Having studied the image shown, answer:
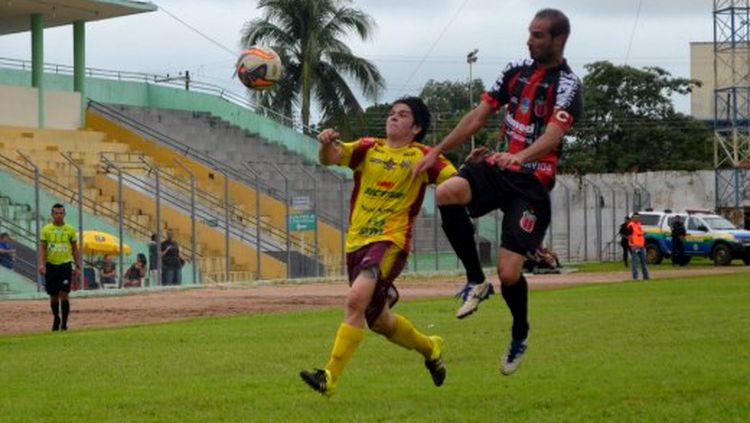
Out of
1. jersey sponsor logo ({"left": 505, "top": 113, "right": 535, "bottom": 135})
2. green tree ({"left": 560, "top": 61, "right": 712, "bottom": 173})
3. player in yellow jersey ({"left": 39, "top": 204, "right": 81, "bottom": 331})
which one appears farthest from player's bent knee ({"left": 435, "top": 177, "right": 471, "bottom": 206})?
green tree ({"left": 560, "top": 61, "right": 712, "bottom": 173})

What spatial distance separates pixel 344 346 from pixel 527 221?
154 cm

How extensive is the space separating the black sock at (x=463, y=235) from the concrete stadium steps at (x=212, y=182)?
1308 inches

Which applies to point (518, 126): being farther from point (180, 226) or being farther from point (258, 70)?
point (180, 226)

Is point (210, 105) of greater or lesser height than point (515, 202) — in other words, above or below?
above

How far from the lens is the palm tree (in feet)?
217

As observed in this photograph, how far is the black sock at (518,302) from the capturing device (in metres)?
11.5

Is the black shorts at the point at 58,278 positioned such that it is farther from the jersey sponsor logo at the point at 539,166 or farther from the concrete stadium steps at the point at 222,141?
the concrete stadium steps at the point at 222,141

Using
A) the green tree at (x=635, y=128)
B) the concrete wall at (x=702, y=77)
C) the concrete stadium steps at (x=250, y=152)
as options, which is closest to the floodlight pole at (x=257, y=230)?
the concrete stadium steps at (x=250, y=152)

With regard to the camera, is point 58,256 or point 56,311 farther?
point 56,311

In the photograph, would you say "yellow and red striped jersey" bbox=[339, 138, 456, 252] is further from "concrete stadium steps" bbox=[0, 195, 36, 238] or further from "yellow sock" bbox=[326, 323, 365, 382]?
"concrete stadium steps" bbox=[0, 195, 36, 238]

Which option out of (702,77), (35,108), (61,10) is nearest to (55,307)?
(35,108)

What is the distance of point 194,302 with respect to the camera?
33125 millimetres

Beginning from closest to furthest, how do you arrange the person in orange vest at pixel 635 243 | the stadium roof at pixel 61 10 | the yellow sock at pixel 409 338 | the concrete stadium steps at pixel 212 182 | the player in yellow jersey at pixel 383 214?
1. the player in yellow jersey at pixel 383 214
2. the yellow sock at pixel 409 338
3. the person in orange vest at pixel 635 243
4. the concrete stadium steps at pixel 212 182
5. the stadium roof at pixel 61 10

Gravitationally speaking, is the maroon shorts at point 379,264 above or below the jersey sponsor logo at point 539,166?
below
